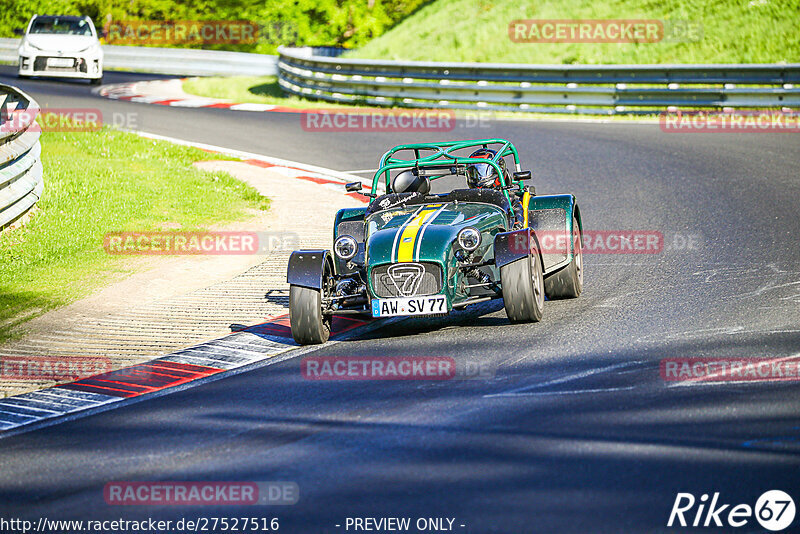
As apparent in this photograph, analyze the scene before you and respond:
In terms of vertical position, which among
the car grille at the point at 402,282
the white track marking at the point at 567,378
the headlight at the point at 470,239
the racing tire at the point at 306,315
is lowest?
the white track marking at the point at 567,378

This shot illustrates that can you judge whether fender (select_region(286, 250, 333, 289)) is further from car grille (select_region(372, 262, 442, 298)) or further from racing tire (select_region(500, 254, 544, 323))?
racing tire (select_region(500, 254, 544, 323))

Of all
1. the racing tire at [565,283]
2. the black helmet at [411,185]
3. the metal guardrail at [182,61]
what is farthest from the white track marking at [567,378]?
the metal guardrail at [182,61]

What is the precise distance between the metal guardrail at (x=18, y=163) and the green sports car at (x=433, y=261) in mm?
5117

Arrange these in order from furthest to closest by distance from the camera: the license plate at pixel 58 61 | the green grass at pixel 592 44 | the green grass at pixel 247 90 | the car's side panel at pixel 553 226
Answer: the license plate at pixel 58 61 → the green grass at pixel 592 44 → the green grass at pixel 247 90 → the car's side panel at pixel 553 226

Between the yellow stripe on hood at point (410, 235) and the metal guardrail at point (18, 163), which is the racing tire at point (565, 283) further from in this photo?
the metal guardrail at point (18, 163)

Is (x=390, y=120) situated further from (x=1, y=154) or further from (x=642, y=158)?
(x=1, y=154)

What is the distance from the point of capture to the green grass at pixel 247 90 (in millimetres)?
26266

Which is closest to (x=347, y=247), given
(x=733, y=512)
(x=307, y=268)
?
(x=307, y=268)

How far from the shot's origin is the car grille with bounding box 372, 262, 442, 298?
838 cm

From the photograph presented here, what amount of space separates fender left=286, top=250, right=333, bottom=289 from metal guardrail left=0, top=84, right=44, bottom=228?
548 cm

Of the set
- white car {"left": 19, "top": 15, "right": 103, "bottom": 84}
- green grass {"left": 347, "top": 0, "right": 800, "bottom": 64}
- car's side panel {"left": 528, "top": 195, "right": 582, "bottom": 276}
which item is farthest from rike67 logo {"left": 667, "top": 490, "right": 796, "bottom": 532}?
white car {"left": 19, "top": 15, "right": 103, "bottom": 84}

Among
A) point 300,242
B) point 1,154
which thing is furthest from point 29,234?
point 300,242

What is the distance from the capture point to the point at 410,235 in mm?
8695

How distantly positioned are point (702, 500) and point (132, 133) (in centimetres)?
1733
